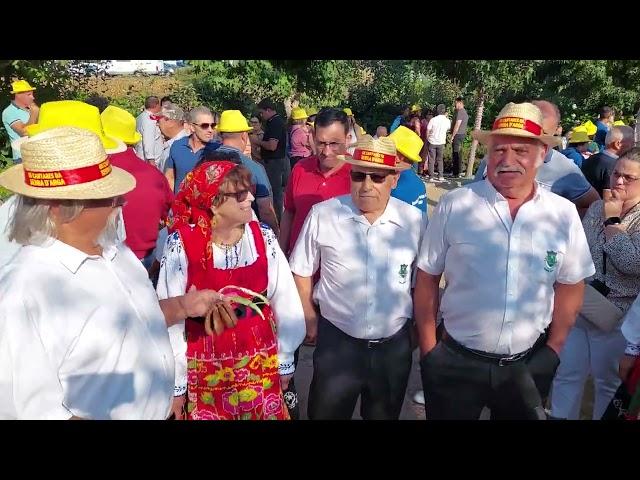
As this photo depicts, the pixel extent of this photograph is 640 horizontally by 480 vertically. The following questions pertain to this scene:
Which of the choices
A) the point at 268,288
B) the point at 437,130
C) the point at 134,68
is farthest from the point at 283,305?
the point at 134,68

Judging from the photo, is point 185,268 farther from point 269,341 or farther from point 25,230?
point 25,230

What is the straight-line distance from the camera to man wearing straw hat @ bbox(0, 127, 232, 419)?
5.22ft

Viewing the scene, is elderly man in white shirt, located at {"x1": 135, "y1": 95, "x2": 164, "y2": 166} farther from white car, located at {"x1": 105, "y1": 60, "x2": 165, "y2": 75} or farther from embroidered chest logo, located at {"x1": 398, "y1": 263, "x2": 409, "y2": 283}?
white car, located at {"x1": 105, "y1": 60, "x2": 165, "y2": 75}

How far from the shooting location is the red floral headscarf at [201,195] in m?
2.49

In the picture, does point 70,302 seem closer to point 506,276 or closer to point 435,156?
point 506,276

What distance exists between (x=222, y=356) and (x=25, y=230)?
3.66 feet

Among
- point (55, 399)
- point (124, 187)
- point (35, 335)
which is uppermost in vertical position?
point (124, 187)

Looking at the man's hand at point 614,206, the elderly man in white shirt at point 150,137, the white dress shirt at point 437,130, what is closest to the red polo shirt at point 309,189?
the man's hand at point 614,206

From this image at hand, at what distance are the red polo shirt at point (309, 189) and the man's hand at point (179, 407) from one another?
1391 millimetres

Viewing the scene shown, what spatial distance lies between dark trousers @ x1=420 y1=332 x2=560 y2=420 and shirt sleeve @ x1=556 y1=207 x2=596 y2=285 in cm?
38

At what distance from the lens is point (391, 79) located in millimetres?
22016

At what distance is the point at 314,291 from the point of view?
3.00 metres

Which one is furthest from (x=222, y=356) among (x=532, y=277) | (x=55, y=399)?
(x=532, y=277)

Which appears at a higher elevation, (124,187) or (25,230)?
(124,187)
